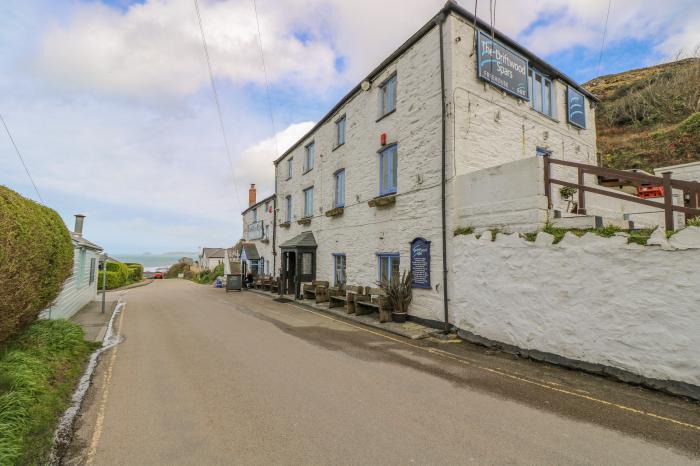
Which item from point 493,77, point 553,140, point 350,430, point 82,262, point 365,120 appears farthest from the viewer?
point 82,262

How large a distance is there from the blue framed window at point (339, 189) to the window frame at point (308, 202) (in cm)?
282

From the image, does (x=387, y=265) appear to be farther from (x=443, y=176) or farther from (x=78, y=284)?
(x=78, y=284)

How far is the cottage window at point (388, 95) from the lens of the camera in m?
13.2

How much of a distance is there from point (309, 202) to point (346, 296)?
7841 mm

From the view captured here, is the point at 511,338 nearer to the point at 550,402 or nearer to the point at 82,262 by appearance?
the point at 550,402

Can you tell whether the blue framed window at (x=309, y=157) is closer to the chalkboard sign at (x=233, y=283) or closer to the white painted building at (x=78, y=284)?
the chalkboard sign at (x=233, y=283)

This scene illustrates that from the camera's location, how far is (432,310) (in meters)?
10.5

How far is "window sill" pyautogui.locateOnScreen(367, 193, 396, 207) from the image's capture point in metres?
12.4

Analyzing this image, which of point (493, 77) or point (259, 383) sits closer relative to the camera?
point (259, 383)

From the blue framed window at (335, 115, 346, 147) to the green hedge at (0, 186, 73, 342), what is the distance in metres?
11.7

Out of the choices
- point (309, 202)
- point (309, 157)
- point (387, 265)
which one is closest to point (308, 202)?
point (309, 202)

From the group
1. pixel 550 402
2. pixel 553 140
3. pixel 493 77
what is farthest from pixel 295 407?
pixel 553 140

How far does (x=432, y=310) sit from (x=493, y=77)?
758 cm

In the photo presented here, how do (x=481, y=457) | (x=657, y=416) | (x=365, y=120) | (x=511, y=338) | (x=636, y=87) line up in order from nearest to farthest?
(x=481, y=457) → (x=657, y=416) → (x=511, y=338) → (x=365, y=120) → (x=636, y=87)
